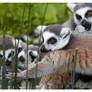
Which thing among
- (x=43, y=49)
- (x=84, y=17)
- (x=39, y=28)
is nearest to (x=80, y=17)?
(x=84, y=17)

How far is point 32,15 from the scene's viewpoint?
3.46m

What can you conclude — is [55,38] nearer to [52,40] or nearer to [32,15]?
[52,40]

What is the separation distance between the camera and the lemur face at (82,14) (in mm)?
3229

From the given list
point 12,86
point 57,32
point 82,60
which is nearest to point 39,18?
point 57,32

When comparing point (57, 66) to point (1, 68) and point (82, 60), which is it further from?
point (1, 68)

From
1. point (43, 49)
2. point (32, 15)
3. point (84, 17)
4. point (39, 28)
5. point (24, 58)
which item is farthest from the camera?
point (32, 15)

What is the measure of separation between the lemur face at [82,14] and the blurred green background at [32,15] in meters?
0.16

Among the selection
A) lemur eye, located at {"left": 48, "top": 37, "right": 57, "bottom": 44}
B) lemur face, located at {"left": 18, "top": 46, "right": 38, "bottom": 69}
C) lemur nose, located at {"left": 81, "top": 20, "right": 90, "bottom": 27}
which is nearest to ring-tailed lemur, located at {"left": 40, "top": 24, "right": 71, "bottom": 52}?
lemur eye, located at {"left": 48, "top": 37, "right": 57, "bottom": 44}

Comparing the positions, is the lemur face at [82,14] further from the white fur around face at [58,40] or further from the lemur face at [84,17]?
the white fur around face at [58,40]

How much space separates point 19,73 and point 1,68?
0.15 meters

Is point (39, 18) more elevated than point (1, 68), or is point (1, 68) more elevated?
point (39, 18)

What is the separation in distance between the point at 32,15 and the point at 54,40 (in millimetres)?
597

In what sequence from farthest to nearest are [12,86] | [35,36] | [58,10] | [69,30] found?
1. [58,10]
2. [35,36]
3. [69,30]
4. [12,86]

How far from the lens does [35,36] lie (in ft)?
11.2
